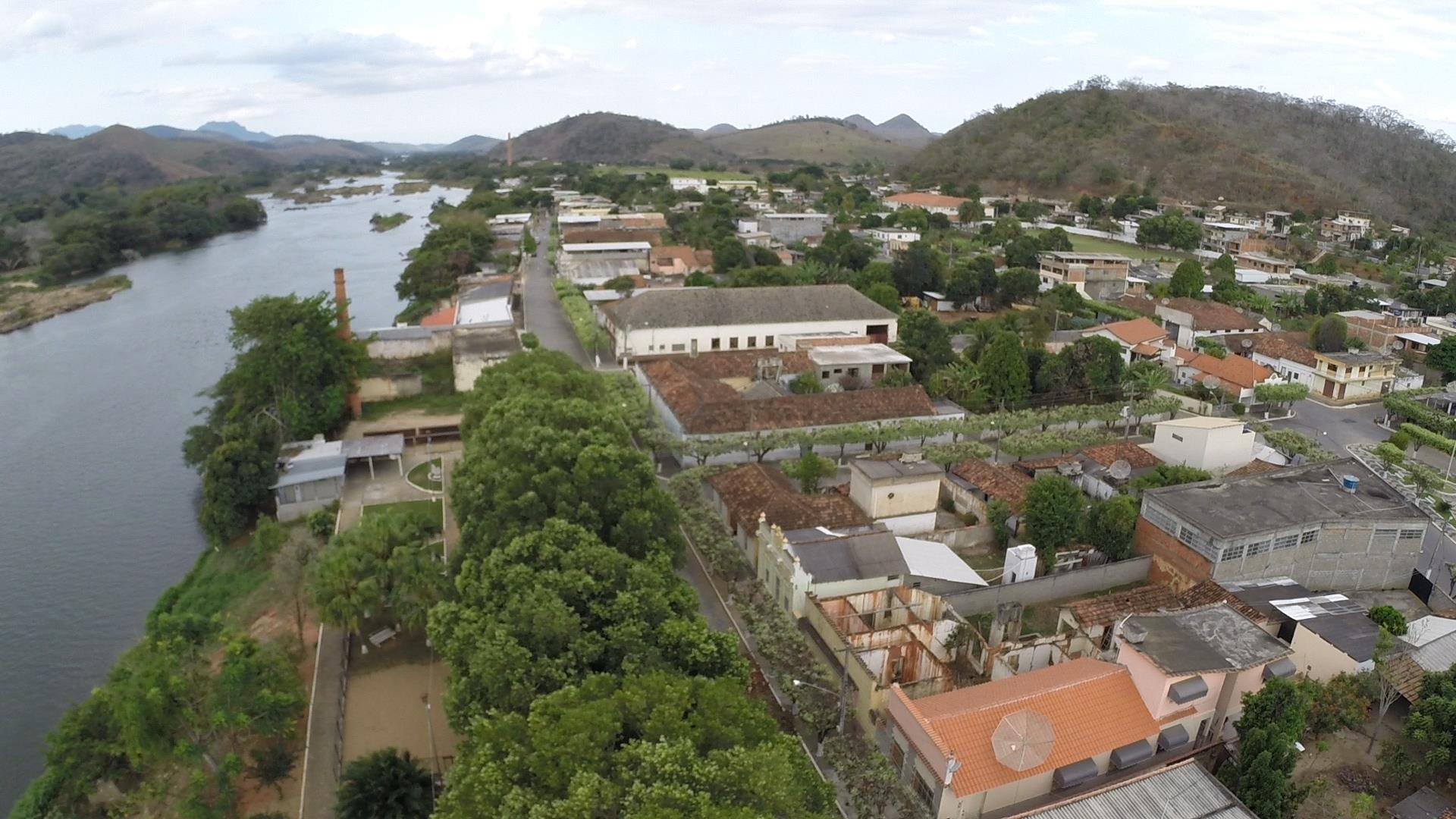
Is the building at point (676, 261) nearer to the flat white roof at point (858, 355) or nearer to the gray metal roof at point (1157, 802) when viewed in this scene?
the flat white roof at point (858, 355)

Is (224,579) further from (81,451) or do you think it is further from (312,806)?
(81,451)

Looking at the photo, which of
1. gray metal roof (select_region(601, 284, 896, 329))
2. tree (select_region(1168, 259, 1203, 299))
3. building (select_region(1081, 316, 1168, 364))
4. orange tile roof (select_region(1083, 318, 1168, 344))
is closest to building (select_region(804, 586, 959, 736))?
gray metal roof (select_region(601, 284, 896, 329))

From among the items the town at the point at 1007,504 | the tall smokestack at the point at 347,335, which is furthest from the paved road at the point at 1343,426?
the tall smokestack at the point at 347,335

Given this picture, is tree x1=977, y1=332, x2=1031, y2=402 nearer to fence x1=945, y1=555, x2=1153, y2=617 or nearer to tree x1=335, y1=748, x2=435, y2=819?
fence x1=945, y1=555, x2=1153, y2=617

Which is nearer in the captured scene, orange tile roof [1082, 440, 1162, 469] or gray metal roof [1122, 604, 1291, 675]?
gray metal roof [1122, 604, 1291, 675]

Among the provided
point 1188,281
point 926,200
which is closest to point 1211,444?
point 1188,281

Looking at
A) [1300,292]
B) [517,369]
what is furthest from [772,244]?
[517,369]
